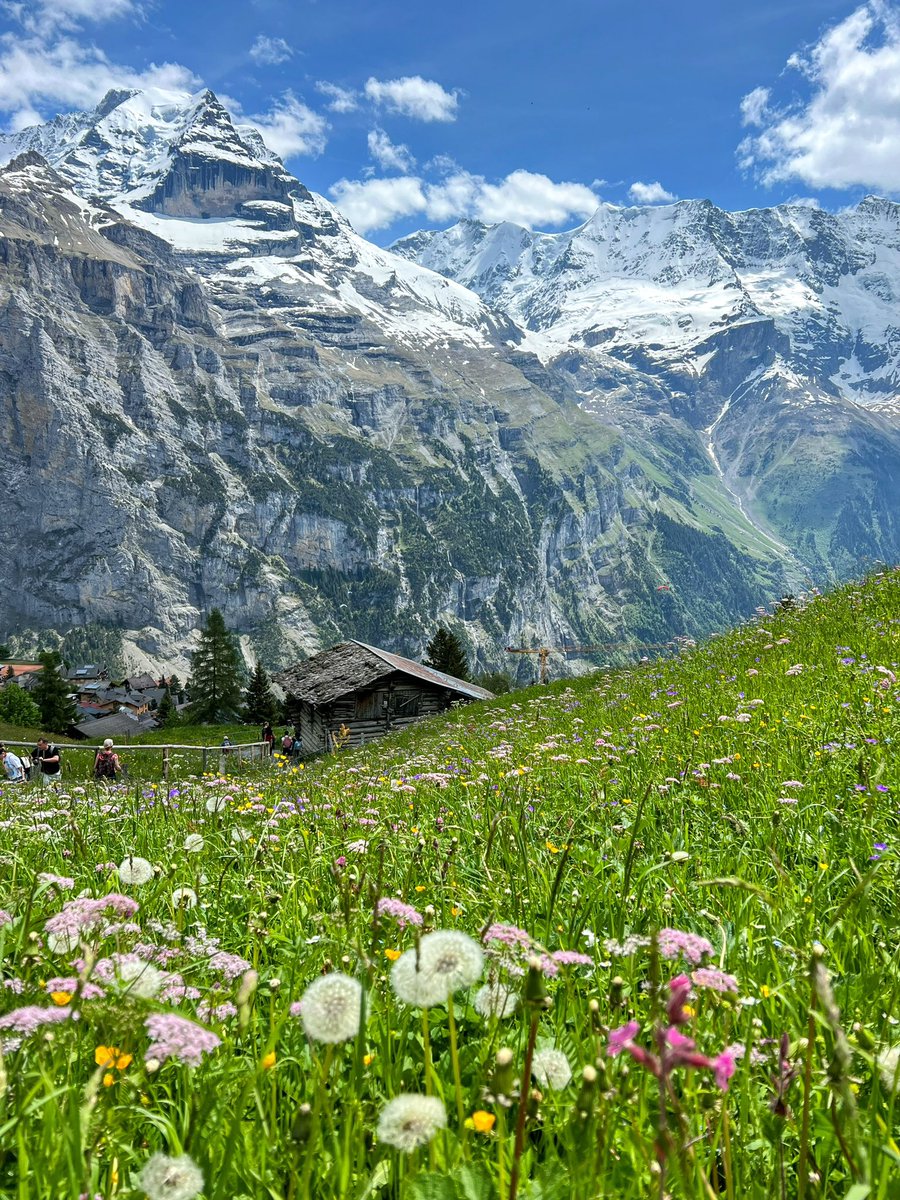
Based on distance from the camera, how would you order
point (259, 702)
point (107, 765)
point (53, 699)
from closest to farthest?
point (107, 765) → point (259, 702) → point (53, 699)

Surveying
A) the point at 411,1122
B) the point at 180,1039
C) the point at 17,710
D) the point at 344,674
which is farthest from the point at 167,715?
the point at 411,1122

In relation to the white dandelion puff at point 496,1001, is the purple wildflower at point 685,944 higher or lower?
higher

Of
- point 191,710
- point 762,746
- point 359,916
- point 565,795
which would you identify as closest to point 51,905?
point 359,916

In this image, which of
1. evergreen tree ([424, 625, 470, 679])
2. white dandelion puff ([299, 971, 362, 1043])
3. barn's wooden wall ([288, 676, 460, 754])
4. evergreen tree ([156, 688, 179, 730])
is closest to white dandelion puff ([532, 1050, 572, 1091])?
white dandelion puff ([299, 971, 362, 1043])

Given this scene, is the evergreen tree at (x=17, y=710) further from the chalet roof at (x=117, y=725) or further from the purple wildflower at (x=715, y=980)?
the purple wildflower at (x=715, y=980)

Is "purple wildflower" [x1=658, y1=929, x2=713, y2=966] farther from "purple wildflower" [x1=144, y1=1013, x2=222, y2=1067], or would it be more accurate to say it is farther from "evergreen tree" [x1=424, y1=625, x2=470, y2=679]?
"evergreen tree" [x1=424, y1=625, x2=470, y2=679]

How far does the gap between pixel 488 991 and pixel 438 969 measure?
554mm

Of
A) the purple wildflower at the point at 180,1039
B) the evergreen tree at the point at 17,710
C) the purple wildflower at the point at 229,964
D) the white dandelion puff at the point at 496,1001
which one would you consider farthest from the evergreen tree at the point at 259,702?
the purple wildflower at the point at 180,1039

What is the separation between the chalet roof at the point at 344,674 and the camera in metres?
43.9

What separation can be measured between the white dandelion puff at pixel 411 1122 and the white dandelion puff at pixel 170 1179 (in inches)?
13.1

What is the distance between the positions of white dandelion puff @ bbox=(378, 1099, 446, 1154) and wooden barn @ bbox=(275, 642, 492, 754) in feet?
135

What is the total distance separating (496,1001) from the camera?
6.98ft

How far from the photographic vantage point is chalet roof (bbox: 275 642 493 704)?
A: 43938mm

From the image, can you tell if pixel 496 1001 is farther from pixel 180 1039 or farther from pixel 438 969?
pixel 180 1039
